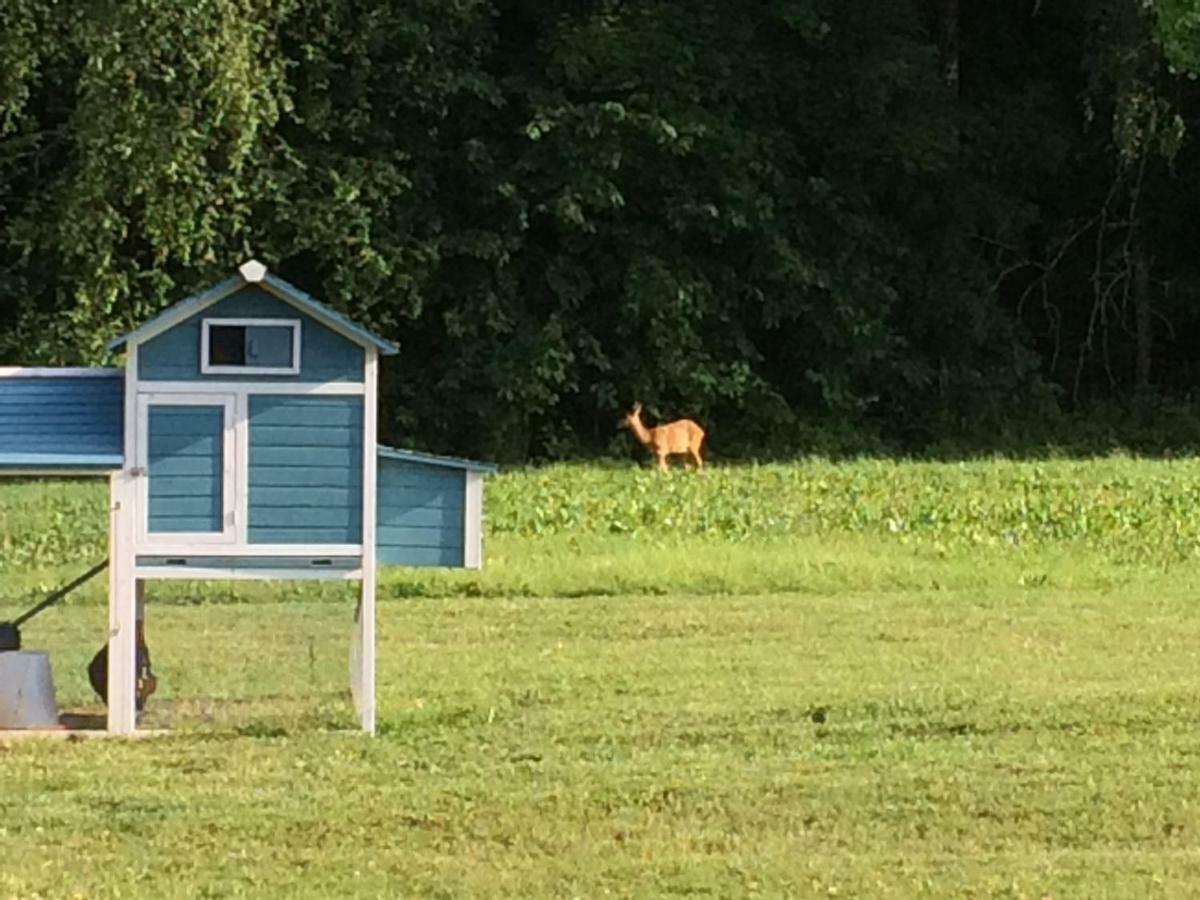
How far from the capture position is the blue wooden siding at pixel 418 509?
982 cm

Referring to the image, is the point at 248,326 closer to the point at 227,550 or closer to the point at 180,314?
the point at 180,314

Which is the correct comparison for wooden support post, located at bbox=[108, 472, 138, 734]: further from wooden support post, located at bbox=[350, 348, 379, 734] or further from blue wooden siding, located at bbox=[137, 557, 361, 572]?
wooden support post, located at bbox=[350, 348, 379, 734]

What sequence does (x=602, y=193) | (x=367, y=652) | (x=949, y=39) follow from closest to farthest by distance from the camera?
(x=367, y=652)
(x=602, y=193)
(x=949, y=39)

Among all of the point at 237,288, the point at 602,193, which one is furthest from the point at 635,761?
the point at 602,193

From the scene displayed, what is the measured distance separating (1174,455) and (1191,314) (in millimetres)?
4675

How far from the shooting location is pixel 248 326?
9.55 metres

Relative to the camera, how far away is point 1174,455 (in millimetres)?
26031

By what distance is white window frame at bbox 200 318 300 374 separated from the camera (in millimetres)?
9523

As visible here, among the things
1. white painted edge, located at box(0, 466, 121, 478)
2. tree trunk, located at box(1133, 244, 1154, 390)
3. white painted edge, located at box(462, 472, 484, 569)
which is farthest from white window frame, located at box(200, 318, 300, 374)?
tree trunk, located at box(1133, 244, 1154, 390)

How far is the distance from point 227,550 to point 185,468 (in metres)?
0.36

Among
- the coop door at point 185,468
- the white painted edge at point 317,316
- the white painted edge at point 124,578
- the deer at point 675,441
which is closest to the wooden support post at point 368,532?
the white painted edge at point 317,316

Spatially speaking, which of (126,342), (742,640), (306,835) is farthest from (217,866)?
(742,640)

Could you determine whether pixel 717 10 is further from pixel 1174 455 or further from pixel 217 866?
pixel 217 866

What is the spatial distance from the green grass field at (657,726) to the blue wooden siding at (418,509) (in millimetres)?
728
